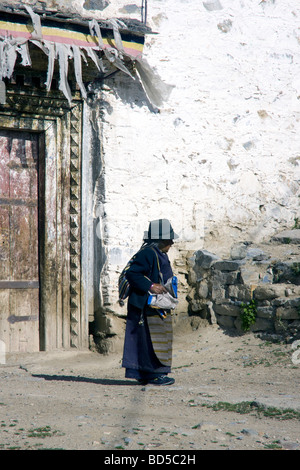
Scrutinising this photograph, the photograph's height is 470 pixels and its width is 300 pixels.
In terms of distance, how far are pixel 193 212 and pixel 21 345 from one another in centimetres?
231

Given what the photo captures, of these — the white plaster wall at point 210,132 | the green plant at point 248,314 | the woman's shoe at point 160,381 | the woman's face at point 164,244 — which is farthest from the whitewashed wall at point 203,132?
the woman's shoe at point 160,381

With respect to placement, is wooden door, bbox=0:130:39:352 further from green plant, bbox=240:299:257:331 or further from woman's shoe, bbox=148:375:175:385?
green plant, bbox=240:299:257:331

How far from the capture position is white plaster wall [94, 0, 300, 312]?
6.43 meters

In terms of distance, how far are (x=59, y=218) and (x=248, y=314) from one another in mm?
2153

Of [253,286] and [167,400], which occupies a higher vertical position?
[253,286]

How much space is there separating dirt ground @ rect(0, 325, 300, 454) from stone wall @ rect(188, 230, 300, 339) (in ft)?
0.58

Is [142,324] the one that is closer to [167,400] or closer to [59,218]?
[167,400]

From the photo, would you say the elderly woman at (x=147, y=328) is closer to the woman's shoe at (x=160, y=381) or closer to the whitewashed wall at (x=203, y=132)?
the woman's shoe at (x=160, y=381)

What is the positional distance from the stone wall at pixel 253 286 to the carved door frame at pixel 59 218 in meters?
1.27

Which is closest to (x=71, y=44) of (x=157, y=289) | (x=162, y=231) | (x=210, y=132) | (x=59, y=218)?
(x=59, y=218)

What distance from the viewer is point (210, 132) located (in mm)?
6801

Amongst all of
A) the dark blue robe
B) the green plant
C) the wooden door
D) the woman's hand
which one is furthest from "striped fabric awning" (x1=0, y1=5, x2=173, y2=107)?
the green plant

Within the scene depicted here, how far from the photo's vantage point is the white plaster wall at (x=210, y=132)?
6426mm
